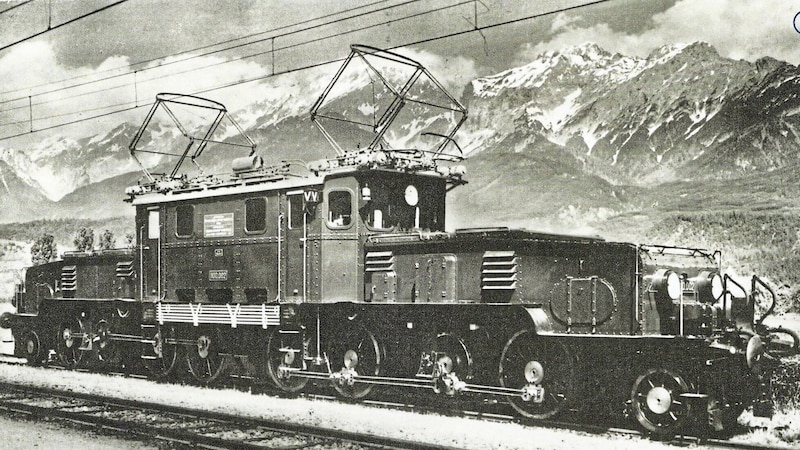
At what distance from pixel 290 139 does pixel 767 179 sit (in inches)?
1220

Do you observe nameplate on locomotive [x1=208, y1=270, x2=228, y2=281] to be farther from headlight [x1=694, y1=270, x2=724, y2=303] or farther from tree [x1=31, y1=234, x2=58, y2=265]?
tree [x1=31, y1=234, x2=58, y2=265]

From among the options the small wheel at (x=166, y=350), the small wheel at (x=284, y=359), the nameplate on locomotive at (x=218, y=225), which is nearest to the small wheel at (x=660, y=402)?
the small wheel at (x=284, y=359)

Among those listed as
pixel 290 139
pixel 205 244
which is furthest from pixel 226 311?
pixel 290 139

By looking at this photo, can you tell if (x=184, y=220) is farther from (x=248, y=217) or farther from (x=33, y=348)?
(x=33, y=348)

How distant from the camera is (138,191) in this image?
16.8 metres

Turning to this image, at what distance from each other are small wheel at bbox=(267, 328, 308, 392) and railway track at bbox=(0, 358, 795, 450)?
30 centimetres

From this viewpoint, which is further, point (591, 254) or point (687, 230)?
point (687, 230)

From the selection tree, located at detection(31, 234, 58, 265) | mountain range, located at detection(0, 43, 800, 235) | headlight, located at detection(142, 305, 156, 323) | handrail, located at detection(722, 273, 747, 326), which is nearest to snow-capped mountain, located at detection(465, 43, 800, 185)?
mountain range, located at detection(0, 43, 800, 235)

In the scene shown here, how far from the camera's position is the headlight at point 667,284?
10711mm

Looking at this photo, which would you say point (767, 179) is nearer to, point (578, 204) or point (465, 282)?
point (578, 204)

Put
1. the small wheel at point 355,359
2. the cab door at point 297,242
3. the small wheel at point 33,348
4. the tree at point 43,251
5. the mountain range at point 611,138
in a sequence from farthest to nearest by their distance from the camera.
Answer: the tree at point 43,251 → the mountain range at point 611,138 → the small wheel at point 33,348 → the cab door at point 297,242 → the small wheel at point 355,359

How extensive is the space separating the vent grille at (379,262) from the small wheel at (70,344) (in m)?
8.36

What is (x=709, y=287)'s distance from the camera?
432 inches

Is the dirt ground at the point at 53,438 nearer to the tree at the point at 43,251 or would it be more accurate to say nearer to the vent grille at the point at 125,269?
the vent grille at the point at 125,269
